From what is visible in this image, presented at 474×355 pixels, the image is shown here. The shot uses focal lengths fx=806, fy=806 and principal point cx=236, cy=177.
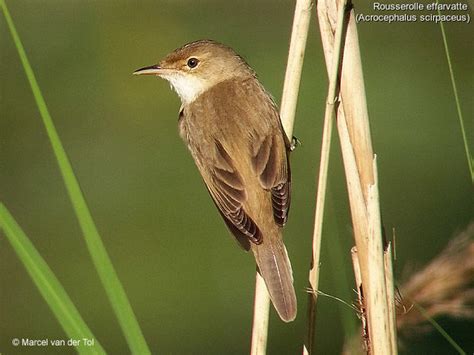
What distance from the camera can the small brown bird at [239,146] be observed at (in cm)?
193

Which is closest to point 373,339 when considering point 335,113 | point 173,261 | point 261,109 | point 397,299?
point 397,299

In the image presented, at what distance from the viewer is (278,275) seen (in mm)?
1814

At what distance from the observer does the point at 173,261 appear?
3053mm

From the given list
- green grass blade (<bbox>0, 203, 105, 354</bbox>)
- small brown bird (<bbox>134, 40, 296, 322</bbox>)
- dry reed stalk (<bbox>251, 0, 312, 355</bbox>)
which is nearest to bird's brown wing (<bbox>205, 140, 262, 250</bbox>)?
small brown bird (<bbox>134, 40, 296, 322</bbox>)

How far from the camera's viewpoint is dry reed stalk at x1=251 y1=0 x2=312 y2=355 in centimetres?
164

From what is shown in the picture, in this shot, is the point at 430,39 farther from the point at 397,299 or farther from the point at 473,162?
the point at 397,299

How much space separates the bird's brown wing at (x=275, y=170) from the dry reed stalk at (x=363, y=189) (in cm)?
40

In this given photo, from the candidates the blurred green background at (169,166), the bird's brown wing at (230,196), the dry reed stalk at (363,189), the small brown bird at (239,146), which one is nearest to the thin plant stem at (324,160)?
the dry reed stalk at (363,189)

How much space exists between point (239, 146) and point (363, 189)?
62cm

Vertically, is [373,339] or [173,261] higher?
[173,261]

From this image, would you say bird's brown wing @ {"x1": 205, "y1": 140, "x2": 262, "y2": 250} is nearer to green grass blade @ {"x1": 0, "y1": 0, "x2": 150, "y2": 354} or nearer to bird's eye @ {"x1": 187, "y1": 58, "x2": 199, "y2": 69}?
bird's eye @ {"x1": 187, "y1": 58, "x2": 199, "y2": 69}

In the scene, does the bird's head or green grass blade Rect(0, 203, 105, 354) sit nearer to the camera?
green grass blade Rect(0, 203, 105, 354)

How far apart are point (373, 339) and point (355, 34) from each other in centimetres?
59

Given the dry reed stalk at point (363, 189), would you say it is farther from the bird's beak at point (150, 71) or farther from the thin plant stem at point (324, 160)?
the bird's beak at point (150, 71)
